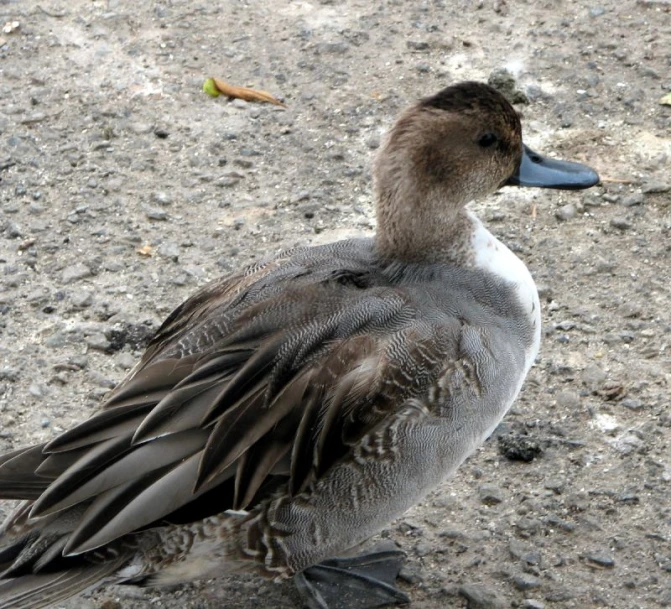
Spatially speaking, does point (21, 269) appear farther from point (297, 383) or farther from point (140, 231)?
point (297, 383)

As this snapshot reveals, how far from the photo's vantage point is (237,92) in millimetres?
6125

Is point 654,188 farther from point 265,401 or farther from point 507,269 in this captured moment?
point 265,401

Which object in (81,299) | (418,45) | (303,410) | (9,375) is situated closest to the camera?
(303,410)

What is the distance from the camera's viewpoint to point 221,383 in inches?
139

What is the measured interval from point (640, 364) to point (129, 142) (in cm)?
263

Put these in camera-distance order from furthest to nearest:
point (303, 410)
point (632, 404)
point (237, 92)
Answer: point (237, 92) < point (632, 404) < point (303, 410)

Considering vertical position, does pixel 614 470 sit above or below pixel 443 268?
below

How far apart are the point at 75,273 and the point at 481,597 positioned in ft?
7.45

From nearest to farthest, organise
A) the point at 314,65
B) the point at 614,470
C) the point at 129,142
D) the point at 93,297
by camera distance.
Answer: the point at 614,470
the point at 93,297
the point at 129,142
the point at 314,65

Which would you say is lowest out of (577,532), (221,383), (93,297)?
(577,532)

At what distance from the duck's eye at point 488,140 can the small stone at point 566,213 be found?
1536mm

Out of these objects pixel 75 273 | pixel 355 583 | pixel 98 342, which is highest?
pixel 75 273

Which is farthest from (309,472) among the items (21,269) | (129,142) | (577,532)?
(129,142)

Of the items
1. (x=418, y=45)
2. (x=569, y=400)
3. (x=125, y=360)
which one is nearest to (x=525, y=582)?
(x=569, y=400)
